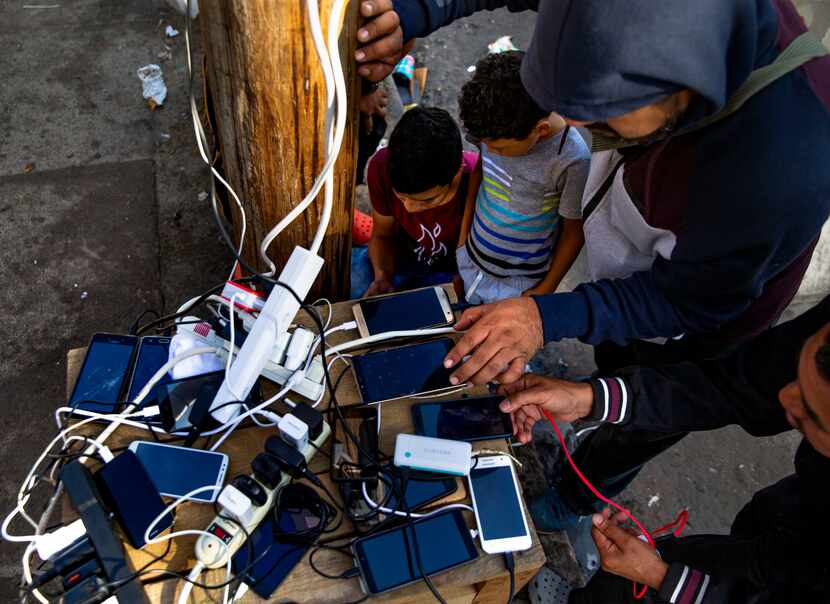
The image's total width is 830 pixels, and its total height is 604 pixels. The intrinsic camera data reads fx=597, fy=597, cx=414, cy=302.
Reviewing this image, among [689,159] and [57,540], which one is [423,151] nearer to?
[689,159]

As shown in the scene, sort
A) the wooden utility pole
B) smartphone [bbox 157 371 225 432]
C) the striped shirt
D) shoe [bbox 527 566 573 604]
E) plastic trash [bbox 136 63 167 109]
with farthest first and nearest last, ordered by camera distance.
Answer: plastic trash [bbox 136 63 167 109] → shoe [bbox 527 566 573 604] → the striped shirt → smartphone [bbox 157 371 225 432] → the wooden utility pole

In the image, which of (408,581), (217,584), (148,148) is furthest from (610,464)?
(148,148)

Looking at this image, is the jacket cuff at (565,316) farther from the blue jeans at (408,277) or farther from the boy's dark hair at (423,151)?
the blue jeans at (408,277)

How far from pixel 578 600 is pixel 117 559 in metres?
1.34

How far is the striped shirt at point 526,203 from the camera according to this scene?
168 cm

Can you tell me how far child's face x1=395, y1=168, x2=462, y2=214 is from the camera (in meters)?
1.82

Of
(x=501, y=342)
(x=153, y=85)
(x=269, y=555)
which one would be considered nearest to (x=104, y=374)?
(x=269, y=555)

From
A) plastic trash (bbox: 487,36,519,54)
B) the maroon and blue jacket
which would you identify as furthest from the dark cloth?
plastic trash (bbox: 487,36,519,54)

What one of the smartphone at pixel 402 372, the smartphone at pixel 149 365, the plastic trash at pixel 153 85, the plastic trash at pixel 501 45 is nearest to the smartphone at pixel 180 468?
the smartphone at pixel 149 365

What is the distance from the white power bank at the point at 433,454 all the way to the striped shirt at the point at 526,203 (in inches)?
30.0

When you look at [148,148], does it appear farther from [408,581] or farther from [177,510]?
[408,581]

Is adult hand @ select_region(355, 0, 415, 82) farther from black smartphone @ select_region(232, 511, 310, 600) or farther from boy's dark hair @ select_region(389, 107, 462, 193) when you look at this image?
black smartphone @ select_region(232, 511, 310, 600)

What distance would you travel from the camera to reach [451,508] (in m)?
1.27

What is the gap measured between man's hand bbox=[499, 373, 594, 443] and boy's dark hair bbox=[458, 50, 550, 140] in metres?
0.65
